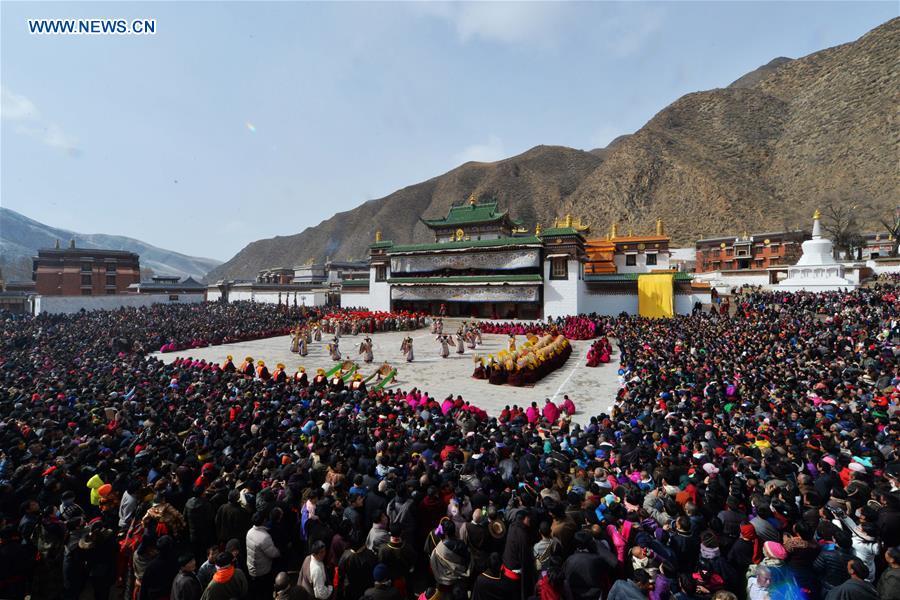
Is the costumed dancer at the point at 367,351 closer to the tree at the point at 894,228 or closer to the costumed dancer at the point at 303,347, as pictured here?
the costumed dancer at the point at 303,347

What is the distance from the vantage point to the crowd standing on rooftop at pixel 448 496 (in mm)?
3902

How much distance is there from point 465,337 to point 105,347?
18.2m

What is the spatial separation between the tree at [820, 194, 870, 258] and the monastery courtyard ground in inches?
1846

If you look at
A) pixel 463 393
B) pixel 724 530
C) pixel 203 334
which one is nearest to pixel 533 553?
pixel 724 530

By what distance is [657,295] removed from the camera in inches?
1169

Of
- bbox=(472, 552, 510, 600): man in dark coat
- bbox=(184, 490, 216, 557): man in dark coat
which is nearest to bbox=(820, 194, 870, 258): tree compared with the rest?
bbox=(472, 552, 510, 600): man in dark coat

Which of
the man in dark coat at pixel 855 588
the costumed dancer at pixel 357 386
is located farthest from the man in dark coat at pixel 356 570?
the costumed dancer at pixel 357 386

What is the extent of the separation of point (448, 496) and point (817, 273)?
105 feet

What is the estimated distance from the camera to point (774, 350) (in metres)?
14.3

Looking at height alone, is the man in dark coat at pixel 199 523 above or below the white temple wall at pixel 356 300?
below

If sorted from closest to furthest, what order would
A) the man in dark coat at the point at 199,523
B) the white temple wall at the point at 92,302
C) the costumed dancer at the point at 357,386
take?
1. the man in dark coat at the point at 199,523
2. the costumed dancer at the point at 357,386
3. the white temple wall at the point at 92,302

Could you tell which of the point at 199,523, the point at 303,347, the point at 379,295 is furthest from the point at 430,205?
the point at 199,523

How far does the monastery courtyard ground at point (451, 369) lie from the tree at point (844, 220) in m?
46.9

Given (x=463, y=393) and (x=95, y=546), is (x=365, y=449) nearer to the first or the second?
(x=95, y=546)
